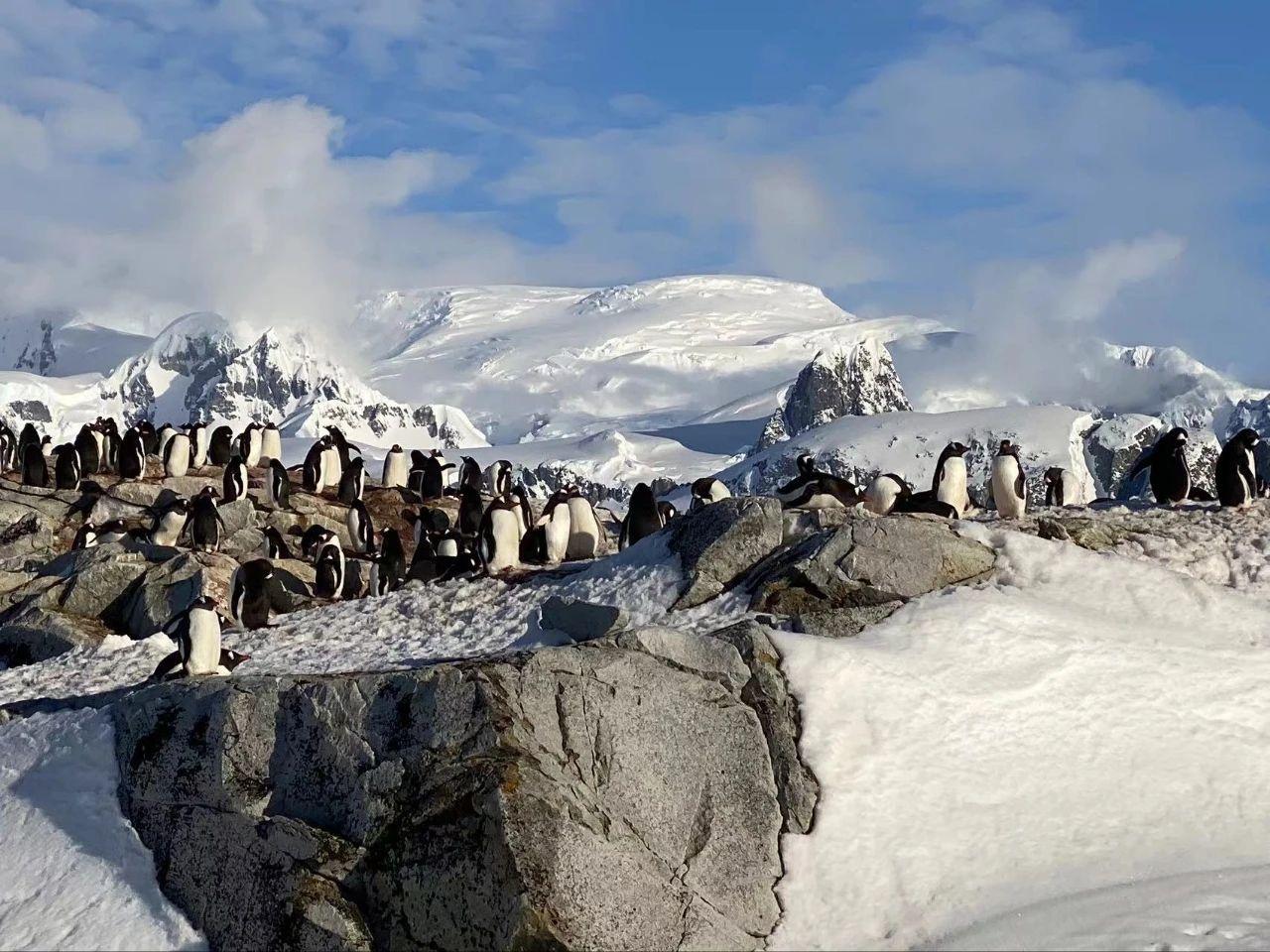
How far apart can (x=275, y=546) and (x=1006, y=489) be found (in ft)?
47.2

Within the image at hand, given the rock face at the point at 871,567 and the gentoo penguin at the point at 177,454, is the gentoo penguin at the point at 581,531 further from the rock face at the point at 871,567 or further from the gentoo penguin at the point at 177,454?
the gentoo penguin at the point at 177,454

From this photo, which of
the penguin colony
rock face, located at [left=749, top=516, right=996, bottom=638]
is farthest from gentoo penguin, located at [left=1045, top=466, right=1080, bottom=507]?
rock face, located at [left=749, top=516, right=996, bottom=638]

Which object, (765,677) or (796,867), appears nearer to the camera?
(796,867)

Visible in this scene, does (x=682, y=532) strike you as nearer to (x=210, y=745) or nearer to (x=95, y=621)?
(x=210, y=745)

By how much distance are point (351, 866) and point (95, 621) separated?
15.7 metres

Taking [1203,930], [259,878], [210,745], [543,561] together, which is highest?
[543,561]

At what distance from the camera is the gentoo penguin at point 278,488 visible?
32.6m

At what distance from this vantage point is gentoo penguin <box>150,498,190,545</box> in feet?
96.5

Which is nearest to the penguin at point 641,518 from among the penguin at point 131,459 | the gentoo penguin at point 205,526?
the gentoo penguin at point 205,526

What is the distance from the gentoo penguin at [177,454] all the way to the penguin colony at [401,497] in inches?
1.3

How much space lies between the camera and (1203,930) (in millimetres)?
8844

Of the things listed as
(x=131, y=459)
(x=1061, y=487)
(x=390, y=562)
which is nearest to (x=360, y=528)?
(x=390, y=562)

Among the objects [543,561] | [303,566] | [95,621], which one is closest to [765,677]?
[543,561]

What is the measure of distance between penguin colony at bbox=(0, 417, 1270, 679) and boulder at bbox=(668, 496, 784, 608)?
6.04 ft
